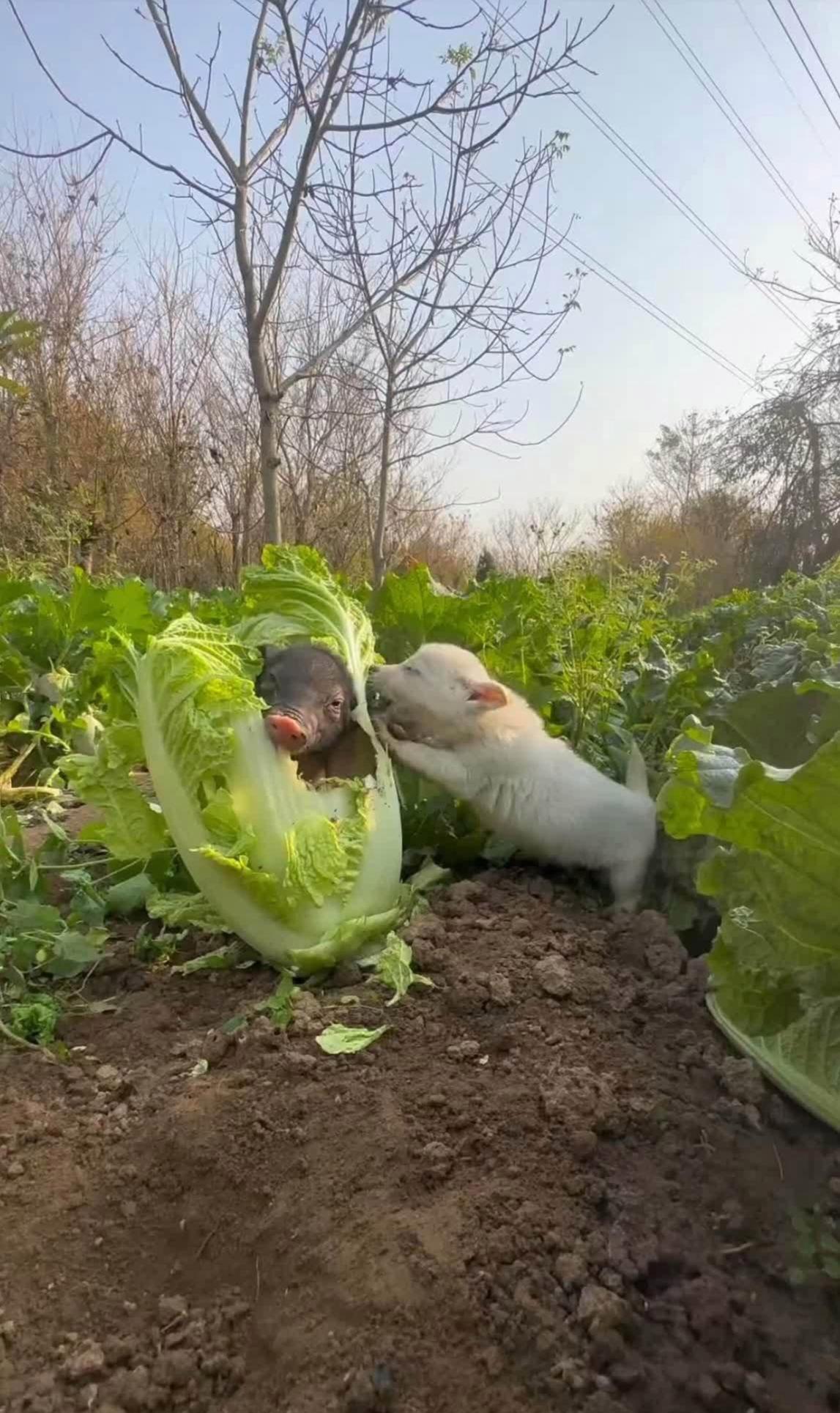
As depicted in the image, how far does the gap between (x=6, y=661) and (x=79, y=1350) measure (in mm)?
4609

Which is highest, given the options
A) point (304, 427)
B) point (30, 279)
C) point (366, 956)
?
point (30, 279)

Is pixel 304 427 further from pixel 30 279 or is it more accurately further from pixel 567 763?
pixel 567 763

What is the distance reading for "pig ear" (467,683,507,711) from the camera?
3742 mm

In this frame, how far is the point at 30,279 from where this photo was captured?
1923 centimetres

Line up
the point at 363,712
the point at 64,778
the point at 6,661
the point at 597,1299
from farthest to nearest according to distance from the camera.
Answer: the point at 6,661 → the point at 64,778 → the point at 363,712 → the point at 597,1299

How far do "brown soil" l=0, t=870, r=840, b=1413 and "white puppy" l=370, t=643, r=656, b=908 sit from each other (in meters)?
0.91

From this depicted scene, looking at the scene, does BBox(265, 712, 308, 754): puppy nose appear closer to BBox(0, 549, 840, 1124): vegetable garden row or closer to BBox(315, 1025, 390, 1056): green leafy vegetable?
BBox(0, 549, 840, 1124): vegetable garden row

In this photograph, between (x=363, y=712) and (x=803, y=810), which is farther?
(x=363, y=712)

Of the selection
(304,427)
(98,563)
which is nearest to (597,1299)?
(98,563)

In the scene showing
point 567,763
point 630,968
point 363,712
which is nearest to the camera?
point 630,968

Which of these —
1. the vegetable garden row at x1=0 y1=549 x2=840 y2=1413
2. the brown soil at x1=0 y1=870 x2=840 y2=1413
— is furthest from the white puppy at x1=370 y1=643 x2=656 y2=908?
the brown soil at x1=0 y1=870 x2=840 y2=1413

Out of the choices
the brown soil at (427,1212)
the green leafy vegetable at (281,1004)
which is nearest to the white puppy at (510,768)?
the brown soil at (427,1212)

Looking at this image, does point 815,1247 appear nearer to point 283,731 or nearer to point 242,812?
point 242,812

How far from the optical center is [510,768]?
3.64 m
